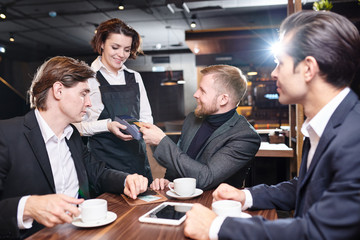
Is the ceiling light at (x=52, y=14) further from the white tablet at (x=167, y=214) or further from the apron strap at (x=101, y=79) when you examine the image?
the white tablet at (x=167, y=214)

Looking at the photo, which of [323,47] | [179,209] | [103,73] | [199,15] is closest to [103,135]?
[103,73]

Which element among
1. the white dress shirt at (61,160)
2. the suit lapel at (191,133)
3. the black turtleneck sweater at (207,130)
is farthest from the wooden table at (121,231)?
the suit lapel at (191,133)

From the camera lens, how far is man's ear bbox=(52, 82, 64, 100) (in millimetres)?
1620

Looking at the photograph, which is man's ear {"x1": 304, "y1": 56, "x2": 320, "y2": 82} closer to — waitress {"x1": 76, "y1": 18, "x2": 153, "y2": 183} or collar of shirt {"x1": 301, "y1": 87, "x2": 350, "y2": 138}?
collar of shirt {"x1": 301, "y1": 87, "x2": 350, "y2": 138}

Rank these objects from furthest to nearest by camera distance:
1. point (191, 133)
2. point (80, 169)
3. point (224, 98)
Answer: point (191, 133) < point (224, 98) < point (80, 169)

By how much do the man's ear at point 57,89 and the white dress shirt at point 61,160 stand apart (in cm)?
13

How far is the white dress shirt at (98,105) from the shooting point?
2219mm

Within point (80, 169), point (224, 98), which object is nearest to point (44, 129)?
point (80, 169)

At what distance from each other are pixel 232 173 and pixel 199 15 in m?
5.96

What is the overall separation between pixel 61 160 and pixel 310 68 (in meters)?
1.28

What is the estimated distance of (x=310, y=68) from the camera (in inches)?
40.8

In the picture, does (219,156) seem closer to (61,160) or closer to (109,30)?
(61,160)

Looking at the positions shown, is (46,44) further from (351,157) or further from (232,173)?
(351,157)

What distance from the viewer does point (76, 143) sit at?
1.78 m
